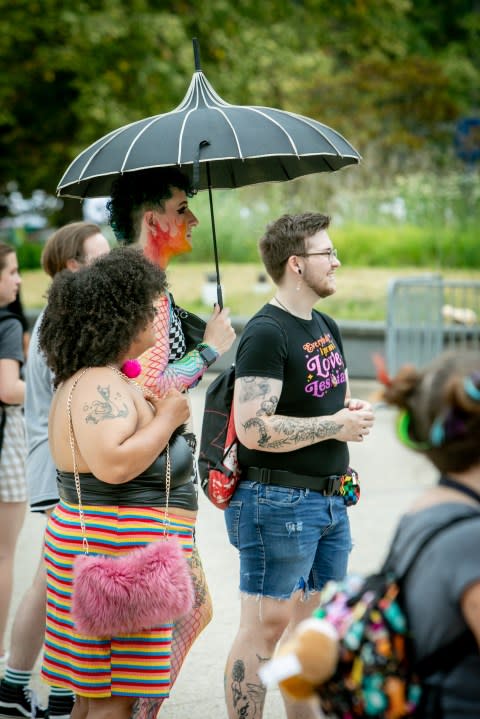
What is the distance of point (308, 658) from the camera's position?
2.07 metres

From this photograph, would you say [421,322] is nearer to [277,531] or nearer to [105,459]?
[277,531]

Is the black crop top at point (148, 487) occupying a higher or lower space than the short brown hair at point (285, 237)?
lower

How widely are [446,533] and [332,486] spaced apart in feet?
5.21

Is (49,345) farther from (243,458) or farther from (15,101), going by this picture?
(15,101)

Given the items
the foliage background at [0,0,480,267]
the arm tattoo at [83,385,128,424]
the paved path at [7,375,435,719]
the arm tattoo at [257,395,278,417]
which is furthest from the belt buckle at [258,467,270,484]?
the foliage background at [0,0,480,267]

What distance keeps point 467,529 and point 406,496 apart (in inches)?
221

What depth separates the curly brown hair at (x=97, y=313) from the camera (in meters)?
3.12

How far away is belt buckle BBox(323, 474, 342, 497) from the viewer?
363cm

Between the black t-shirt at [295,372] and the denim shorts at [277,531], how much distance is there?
0.10 metres

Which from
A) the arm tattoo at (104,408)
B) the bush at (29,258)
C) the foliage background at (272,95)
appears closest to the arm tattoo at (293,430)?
the arm tattoo at (104,408)

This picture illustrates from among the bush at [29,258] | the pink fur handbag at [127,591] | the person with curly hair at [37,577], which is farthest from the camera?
the bush at [29,258]

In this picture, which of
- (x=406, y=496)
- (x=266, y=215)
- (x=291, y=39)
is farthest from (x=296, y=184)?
(x=406, y=496)

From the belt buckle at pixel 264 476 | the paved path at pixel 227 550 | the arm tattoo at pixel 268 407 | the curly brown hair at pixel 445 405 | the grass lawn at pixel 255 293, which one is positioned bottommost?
the paved path at pixel 227 550

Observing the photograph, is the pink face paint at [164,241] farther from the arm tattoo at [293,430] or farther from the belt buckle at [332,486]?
the belt buckle at [332,486]
